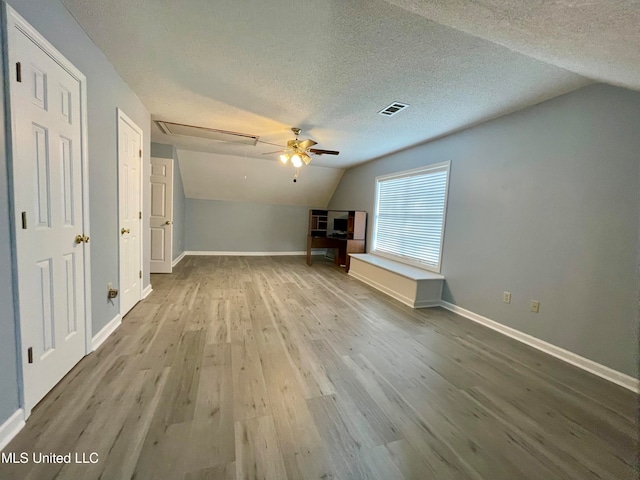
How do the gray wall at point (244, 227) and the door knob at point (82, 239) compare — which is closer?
the door knob at point (82, 239)

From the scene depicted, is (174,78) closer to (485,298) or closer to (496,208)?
(496,208)

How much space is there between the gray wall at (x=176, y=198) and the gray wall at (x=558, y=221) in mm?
5004

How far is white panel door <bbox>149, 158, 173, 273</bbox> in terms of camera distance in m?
4.67

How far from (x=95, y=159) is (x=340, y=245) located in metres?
5.02

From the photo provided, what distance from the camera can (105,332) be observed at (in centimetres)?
228

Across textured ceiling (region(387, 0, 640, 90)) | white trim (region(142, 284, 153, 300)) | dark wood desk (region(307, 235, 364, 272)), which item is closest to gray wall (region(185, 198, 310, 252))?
dark wood desk (region(307, 235, 364, 272))

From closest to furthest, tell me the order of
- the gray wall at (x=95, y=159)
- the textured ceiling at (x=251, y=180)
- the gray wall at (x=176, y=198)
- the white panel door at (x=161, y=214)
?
the gray wall at (x=95, y=159) → the white panel door at (x=161, y=214) → the gray wall at (x=176, y=198) → the textured ceiling at (x=251, y=180)

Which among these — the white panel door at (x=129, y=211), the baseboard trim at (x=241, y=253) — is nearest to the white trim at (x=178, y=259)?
the baseboard trim at (x=241, y=253)

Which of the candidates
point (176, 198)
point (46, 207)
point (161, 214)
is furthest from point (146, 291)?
point (176, 198)

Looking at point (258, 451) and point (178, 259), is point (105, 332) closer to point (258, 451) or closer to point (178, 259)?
point (258, 451)

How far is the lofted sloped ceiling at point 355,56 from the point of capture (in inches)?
54.7

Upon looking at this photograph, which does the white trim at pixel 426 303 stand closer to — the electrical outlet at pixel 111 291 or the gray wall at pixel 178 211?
the electrical outlet at pixel 111 291

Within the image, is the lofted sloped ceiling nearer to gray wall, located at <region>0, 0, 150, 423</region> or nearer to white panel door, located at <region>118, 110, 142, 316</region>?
gray wall, located at <region>0, 0, 150, 423</region>

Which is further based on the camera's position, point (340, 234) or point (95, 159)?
point (340, 234)
